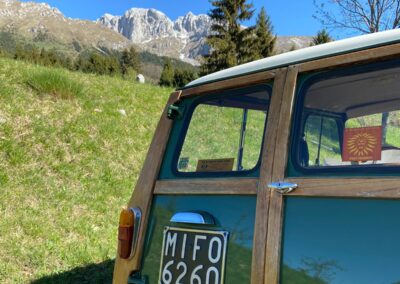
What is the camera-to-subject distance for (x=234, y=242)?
193 centimetres

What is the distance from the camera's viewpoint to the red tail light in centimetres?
238

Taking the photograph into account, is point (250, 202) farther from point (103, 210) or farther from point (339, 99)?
point (103, 210)

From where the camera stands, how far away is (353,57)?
5.92 feet

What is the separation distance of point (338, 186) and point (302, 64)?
1.99 ft

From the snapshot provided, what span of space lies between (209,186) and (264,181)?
1.06 ft

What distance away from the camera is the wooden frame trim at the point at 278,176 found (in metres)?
1.77

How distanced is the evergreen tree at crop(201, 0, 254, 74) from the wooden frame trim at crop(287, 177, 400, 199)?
31549mm

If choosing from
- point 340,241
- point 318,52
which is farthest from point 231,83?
point 340,241

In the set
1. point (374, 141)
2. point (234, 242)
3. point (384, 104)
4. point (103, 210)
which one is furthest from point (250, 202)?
point (103, 210)

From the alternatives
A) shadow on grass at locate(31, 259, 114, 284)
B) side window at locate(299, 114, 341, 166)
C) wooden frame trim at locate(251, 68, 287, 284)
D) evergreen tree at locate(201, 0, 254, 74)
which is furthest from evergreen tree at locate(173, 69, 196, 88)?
wooden frame trim at locate(251, 68, 287, 284)

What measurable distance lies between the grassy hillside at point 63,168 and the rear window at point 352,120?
135 inches

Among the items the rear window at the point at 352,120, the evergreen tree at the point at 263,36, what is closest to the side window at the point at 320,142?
the rear window at the point at 352,120

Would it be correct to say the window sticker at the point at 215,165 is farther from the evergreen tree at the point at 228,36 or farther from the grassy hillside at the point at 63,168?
the evergreen tree at the point at 228,36

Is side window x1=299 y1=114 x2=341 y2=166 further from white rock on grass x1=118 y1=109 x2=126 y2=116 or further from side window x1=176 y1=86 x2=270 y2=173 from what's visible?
white rock on grass x1=118 y1=109 x2=126 y2=116
